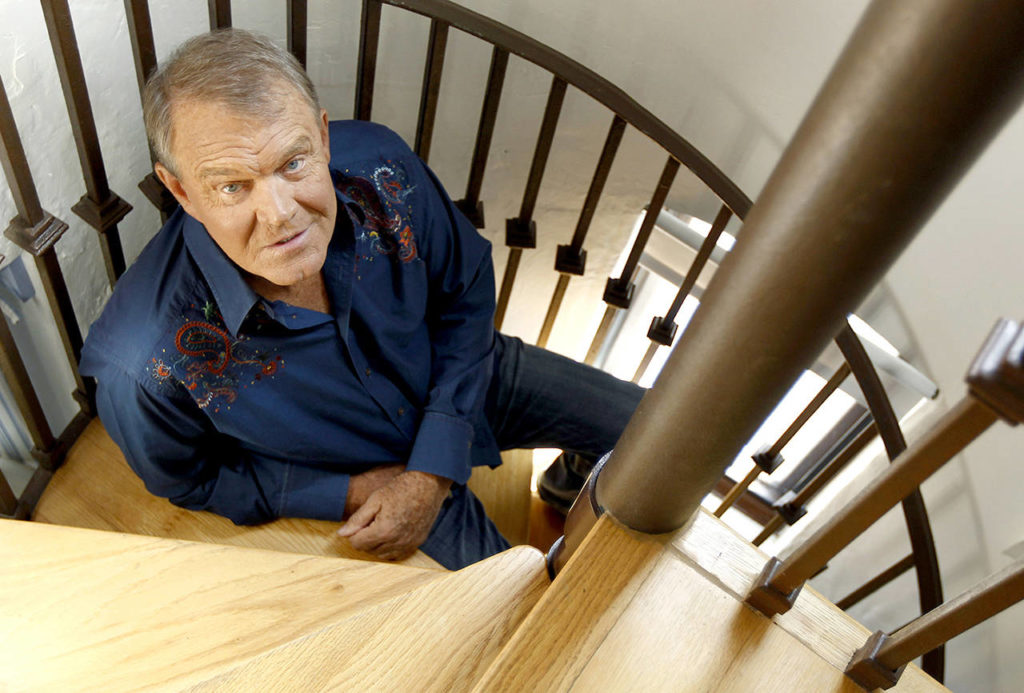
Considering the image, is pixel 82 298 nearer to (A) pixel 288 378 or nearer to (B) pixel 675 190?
(A) pixel 288 378

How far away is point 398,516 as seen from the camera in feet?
5.06

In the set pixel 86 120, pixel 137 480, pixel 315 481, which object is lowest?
pixel 137 480

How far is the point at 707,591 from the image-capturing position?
0.84m

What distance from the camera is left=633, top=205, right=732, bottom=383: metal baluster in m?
1.96

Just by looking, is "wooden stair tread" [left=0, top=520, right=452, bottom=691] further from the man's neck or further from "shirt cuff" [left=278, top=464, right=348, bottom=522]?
the man's neck

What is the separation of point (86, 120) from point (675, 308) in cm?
146

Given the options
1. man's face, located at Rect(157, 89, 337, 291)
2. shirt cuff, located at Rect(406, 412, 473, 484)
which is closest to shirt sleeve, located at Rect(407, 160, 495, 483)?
shirt cuff, located at Rect(406, 412, 473, 484)

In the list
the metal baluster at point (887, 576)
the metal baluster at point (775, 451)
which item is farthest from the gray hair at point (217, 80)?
the metal baluster at point (887, 576)

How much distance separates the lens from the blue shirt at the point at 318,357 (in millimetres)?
1336

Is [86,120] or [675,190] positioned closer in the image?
[86,120]

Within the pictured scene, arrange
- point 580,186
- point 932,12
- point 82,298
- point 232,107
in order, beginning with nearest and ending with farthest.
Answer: point 932,12
point 232,107
point 82,298
point 580,186

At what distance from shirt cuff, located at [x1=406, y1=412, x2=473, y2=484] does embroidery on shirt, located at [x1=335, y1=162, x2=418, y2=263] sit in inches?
13.7

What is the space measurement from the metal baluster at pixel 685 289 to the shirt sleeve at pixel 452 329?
57 cm

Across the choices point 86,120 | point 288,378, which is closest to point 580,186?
point 288,378
